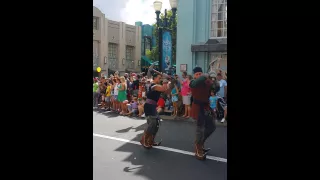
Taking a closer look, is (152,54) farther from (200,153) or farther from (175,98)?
(200,153)

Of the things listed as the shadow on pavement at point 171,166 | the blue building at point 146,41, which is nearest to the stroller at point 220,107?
the shadow on pavement at point 171,166

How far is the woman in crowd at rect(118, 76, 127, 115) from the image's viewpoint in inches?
444

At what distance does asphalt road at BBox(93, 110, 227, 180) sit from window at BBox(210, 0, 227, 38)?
18.5 feet

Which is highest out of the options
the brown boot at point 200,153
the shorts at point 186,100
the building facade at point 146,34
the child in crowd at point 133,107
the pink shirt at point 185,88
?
the building facade at point 146,34

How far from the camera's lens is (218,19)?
12.5 m

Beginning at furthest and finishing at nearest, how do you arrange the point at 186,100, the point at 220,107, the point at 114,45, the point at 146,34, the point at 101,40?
the point at 146,34 < the point at 114,45 < the point at 101,40 < the point at 186,100 < the point at 220,107

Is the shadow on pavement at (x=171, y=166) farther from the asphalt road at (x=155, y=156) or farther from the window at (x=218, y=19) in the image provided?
the window at (x=218, y=19)

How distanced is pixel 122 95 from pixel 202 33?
4466mm

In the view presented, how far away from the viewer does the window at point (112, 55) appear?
28078mm

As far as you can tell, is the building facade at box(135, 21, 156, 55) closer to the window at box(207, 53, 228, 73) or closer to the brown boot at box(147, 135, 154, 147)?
the window at box(207, 53, 228, 73)

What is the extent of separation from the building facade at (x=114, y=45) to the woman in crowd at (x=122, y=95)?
584 inches

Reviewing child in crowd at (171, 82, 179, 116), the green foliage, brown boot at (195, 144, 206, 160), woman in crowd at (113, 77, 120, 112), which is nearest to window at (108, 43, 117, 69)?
the green foliage

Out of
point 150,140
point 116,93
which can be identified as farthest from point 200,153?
point 116,93
